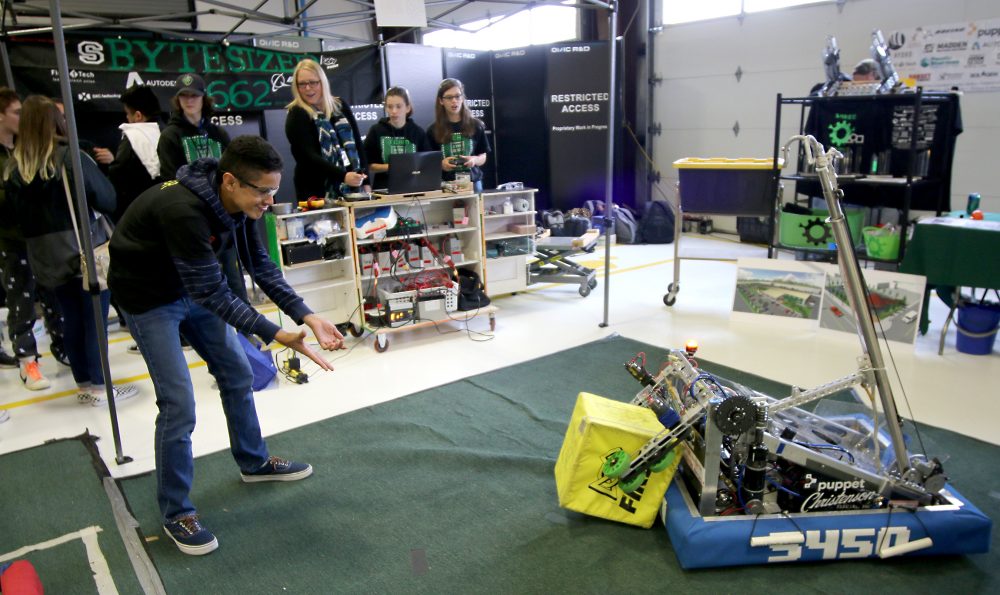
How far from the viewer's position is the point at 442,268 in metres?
4.92

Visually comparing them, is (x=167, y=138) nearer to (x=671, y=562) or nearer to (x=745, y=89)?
(x=671, y=562)

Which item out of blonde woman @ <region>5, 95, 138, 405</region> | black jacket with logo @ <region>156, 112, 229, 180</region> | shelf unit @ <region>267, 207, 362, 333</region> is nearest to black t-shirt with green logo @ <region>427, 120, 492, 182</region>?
shelf unit @ <region>267, 207, 362, 333</region>

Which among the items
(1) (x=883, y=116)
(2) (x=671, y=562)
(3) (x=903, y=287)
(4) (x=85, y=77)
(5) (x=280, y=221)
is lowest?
(2) (x=671, y=562)

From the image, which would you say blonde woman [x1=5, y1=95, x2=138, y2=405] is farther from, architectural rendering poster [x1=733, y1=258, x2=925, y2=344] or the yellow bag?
architectural rendering poster [x1=733, y1=258, x2=925, y2=344]

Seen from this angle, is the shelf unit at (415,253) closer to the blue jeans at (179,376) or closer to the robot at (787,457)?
the blue jeans at (179,376)

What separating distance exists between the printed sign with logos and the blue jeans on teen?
303 centimetres

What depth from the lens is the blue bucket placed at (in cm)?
404

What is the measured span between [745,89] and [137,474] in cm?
722

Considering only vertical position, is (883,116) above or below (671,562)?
above

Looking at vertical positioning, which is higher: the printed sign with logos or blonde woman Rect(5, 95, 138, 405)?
the printed sign with logos

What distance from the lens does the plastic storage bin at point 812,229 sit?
4.79 m

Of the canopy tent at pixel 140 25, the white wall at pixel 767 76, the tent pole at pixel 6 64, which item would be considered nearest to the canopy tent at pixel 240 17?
the canopy tent at pixel 140 25

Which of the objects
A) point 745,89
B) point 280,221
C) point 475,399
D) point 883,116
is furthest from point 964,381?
point 745,89

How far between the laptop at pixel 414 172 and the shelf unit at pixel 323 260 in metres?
0.41
